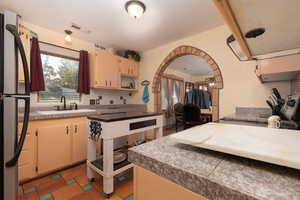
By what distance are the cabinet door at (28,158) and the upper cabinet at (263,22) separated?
92.7 inches

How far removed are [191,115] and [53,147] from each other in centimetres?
323

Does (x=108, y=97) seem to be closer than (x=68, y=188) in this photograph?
No

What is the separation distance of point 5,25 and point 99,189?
183cm

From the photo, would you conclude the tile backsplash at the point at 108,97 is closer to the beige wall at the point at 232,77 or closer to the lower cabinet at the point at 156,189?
the beige wall at the point at 232,77

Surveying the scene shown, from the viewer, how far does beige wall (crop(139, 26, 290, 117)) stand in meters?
1.92

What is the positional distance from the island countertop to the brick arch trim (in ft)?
7.03

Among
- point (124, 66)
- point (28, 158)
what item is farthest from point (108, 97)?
point (28, 158)

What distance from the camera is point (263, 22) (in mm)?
524

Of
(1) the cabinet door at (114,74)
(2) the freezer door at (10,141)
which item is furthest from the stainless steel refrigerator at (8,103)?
(1) the cabinet door at (114,74)

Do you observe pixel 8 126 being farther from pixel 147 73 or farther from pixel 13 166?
pixel 147 73

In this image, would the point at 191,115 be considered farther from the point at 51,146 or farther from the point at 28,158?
the point at 28,158

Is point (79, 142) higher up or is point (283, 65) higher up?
point (283, 65)

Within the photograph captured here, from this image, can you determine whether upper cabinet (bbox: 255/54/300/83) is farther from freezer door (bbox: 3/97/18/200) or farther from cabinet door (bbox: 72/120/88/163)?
cabinet door (bbox: 72/120/88/163)

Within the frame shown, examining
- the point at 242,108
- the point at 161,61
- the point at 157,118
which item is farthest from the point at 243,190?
the point at 161,61
